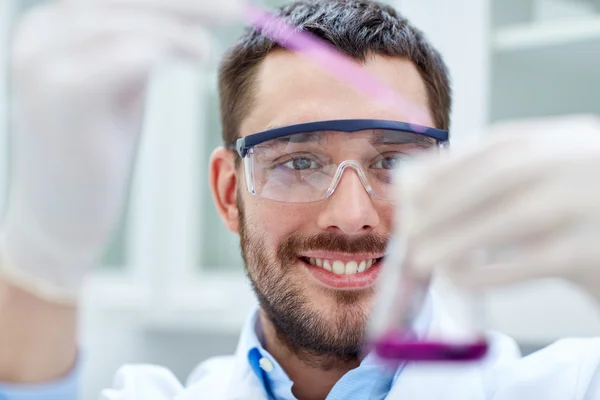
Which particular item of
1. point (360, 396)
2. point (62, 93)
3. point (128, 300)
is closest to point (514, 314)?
point (360, 396)

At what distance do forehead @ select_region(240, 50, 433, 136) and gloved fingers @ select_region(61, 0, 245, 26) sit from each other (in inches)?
17.0

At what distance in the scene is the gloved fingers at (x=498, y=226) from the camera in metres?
0.82

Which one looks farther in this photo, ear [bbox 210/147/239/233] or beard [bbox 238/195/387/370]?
ear [bbox 210/147/239/233]

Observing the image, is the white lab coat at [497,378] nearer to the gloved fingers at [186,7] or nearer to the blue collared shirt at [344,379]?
the blue collared shirt at [344,379]

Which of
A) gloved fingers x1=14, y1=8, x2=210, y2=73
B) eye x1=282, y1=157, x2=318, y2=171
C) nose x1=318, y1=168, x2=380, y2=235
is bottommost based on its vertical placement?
nose x1=318, y1=168, x2=380, y2=235

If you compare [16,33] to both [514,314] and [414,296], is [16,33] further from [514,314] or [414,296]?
[514,314]

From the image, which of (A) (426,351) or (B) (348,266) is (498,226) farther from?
(B) (348,266)

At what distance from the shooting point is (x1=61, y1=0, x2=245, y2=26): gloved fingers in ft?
3.46

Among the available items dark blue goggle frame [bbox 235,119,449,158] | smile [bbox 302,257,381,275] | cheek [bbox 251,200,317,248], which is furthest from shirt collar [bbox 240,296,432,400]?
dark blue goggle frame [bbox 235,119,449,158]

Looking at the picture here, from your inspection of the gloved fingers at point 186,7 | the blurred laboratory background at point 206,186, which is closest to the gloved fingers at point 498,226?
the gloved fingers at point 186,7

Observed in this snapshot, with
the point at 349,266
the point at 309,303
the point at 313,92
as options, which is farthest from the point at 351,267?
the point at 313,92

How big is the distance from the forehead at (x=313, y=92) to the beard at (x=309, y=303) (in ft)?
0.81

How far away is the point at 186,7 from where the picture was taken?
106 centimetres

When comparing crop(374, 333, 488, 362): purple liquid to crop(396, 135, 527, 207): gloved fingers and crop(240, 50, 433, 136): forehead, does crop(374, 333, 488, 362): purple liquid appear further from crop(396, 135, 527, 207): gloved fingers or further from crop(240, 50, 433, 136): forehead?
crop(240, 50, 433, 136): forehead
